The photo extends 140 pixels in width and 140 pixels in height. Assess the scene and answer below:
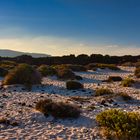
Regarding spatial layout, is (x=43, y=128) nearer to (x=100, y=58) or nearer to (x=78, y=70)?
(x=78, y=70)

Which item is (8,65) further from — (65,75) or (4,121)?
(4,121)

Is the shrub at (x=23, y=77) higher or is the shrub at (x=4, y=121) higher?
the shrub at (x=23, y=77)

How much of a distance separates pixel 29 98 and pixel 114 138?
364 inches

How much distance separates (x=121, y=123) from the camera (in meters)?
13.1

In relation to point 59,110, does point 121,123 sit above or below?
above

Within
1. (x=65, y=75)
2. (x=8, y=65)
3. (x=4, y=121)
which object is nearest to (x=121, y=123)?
(x=4, y=121)

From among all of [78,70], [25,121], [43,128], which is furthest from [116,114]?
[78,70]

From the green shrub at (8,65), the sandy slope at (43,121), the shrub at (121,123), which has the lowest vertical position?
the sandy slope at (43,121)

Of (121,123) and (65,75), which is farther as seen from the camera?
(65,75)

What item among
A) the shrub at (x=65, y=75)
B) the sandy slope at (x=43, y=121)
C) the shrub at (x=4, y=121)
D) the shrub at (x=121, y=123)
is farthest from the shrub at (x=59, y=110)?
the shrub at (x=65, y=75)

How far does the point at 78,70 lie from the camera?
144 ft

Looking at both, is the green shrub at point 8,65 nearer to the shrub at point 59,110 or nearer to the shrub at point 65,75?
the shrub at point 65,75

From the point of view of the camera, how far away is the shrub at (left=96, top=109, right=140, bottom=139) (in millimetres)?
12500

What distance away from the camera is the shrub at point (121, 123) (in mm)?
12500
